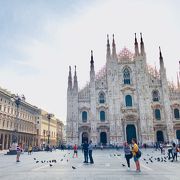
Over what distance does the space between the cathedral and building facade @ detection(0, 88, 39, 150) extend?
493 inches

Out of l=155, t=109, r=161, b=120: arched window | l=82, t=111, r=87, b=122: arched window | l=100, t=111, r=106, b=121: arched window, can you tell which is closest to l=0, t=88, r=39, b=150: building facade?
l=82, t=111, r=87, b=122: arched window

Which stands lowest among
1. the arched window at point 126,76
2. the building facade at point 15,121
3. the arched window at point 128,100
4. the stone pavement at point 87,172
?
the stone pavement at point 87,172

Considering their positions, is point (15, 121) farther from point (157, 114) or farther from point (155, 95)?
point (155, 95)

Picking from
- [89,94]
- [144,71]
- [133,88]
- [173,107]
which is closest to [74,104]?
[89,94]

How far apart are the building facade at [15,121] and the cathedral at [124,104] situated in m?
12.5

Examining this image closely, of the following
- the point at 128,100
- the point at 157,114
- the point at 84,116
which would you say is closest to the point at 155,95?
the point at 157,114

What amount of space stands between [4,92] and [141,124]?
28102 mm

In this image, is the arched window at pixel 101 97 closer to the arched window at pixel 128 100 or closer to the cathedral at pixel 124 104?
the cathedral at pixel 124 104

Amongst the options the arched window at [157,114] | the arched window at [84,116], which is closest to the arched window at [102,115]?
the arched window at [84,116]

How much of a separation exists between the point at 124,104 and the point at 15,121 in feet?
79.8

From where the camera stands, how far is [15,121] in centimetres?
4609

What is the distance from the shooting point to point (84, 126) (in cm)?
4259

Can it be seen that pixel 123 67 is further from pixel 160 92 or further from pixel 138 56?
pixel 160 92

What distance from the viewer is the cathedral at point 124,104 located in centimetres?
4103
